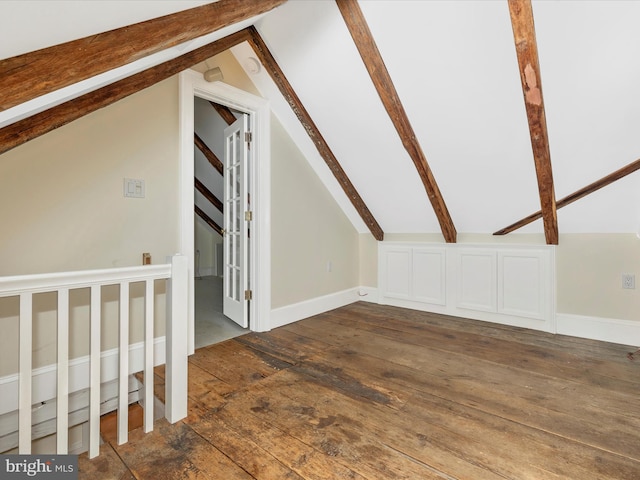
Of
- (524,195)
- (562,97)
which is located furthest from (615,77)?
(524,195)

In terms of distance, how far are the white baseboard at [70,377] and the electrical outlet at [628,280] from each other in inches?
140

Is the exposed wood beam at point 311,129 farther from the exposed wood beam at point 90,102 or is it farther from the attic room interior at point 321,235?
the exposed wood beam at point 90,102

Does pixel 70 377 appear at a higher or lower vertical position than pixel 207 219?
lower

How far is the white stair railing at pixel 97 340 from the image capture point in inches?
46.5

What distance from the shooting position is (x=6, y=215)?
1.61m

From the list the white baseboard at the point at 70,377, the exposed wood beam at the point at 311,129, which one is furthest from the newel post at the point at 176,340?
the exposed wood beam at the point at 311,129

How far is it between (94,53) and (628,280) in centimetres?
368

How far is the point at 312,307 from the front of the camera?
3373 millimetres

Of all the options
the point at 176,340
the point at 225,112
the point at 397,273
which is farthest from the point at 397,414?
the point at 225,112

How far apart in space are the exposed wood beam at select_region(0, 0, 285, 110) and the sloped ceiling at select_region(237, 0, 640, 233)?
97 cm

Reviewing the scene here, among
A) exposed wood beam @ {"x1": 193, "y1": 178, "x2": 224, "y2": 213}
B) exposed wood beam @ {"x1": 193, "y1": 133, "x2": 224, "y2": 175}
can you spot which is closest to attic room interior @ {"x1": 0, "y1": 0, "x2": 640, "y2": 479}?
exposed wood beam @ {"x1": 193, "y1": 133, "x2": 224, "y2": 175}

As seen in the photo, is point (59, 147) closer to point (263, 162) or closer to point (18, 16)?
point (18, 16)

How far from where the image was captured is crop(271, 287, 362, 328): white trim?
9.86 ft

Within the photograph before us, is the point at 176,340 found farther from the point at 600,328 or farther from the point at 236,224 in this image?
the point at 600,328
